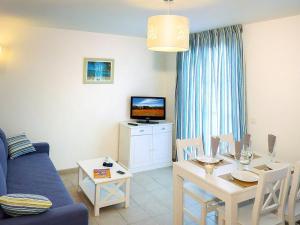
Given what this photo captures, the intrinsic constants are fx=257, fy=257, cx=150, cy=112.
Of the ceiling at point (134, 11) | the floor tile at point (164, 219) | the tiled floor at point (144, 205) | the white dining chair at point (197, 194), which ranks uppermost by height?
the ceiling at point (134, 11)

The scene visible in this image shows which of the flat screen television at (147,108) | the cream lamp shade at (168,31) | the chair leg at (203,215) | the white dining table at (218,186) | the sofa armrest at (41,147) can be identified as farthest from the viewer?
the flat screen television at (147,108)

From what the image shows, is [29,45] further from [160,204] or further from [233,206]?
[233,206]

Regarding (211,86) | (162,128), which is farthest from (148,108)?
(211,86)

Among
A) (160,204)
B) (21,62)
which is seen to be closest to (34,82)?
(21,62)

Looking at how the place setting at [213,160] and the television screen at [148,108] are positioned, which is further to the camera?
the television screen at [148,108]

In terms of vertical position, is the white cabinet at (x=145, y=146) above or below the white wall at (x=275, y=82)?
below

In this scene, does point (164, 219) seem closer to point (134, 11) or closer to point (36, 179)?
point (36, 179)

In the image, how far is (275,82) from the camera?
10.9ft

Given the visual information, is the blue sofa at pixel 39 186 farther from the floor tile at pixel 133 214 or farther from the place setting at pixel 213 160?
the place setting at pixel 213 160

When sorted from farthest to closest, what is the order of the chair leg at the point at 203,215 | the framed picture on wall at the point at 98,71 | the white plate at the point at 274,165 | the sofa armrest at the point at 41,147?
the framed picture on wall at the point at 98,71, the sofa armrest at the point at 41,147, the white plate at the point at 274,165, the chair leg at the point at 203,215

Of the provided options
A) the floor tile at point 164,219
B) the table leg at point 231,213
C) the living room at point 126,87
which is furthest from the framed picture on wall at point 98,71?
the table leg at point 231,213

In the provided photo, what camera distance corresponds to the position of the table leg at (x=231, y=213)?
6.86 ft

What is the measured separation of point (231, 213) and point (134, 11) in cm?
232

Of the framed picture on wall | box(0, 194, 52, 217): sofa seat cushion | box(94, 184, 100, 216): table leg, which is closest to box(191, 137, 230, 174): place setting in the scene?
box(94, 184, 100, 216): table leg
